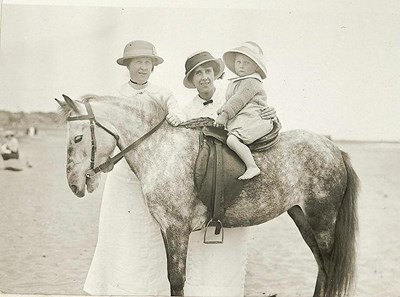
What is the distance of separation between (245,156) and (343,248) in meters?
0.65

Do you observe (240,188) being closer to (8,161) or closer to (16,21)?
(8,161)

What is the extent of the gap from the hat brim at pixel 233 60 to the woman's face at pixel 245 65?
2 cm

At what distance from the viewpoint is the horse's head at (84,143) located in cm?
219

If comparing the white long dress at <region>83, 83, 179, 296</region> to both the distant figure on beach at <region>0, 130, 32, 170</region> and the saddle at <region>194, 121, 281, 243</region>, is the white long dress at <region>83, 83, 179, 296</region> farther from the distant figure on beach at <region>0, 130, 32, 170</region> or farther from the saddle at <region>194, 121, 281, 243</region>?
the distant figure on beach at <region>0, 130, 32, 170</region>

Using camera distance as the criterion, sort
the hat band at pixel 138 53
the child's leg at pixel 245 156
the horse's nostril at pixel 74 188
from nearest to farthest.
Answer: the child's leg at pixel 245 156 < the horse's nostril at pixel 74 188 < the hat band at pixel 138 53

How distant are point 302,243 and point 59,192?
3.92 feet

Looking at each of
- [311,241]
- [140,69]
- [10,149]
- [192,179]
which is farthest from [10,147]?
Answer: [311,241]

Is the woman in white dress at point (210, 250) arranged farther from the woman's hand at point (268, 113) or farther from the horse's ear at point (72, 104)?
the horse's ear at point (72, 104)

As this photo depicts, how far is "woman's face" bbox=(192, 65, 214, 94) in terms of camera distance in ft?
7.53

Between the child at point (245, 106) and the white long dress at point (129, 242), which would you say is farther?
the white long dress at point (129, 242)

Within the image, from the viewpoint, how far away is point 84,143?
7.22 feet

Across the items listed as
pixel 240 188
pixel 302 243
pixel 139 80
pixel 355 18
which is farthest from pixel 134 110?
pixel 355 18

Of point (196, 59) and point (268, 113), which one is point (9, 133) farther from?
point (268, 113)

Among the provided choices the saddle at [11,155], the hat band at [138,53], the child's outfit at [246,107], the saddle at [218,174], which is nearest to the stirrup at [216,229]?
the saddle at [218,174]
